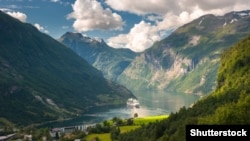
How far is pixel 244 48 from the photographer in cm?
19588

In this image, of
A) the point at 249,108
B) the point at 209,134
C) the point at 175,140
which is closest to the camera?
the point at 209,134

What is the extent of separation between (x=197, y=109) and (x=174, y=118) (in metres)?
12.1

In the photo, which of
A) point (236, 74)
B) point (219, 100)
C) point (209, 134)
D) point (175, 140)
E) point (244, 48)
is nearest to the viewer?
point (209, 134)

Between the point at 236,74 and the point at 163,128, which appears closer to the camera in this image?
the point at 163,128

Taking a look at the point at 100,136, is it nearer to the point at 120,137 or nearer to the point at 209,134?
the point at 120,137

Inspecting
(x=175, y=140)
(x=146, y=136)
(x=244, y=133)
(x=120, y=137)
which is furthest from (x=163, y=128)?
(x=244, y=133)

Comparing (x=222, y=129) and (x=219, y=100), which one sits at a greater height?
(x=219, y=100)

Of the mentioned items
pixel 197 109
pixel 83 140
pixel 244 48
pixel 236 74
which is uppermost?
pixel 244 48

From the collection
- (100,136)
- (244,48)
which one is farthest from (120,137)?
(244,48)

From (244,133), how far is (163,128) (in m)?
122

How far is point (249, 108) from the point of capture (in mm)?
71750

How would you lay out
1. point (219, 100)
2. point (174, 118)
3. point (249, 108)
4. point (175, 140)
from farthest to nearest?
1. point (174, 118)
2. point (219, 100)
3. point (175, 140)
4. point (249, 108)

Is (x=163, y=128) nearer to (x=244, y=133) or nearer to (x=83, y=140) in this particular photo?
(x=83, y=140)

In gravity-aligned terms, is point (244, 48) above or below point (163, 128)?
above
